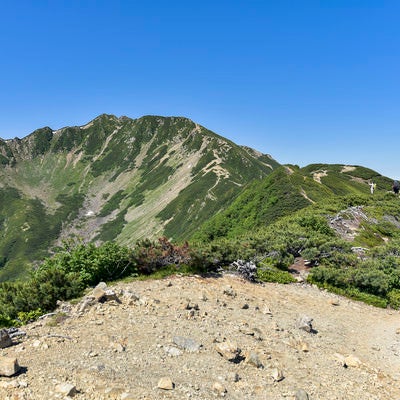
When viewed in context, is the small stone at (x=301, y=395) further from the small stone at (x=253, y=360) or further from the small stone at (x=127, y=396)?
the small stone at (x=127, y=396)

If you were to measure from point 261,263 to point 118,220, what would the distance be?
17453cm

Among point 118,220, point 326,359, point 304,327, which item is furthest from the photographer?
point 118,220

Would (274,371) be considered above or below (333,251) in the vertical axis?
below

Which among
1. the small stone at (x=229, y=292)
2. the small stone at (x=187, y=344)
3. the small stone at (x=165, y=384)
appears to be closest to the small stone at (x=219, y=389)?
the small stone at (x=165, y=384)

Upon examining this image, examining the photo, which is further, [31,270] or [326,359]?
[31,270]

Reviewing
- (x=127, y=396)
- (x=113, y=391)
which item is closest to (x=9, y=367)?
(x=113, y=391)

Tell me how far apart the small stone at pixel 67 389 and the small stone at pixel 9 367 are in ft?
3.72

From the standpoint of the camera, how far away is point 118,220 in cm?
18938

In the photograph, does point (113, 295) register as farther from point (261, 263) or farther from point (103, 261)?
point (261, 263)

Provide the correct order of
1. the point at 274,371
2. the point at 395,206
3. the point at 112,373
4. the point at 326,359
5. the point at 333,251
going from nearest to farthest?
the point at 112,373 → the point at 274,371 → the point at 326,359 → the point at 333,251 → the point at 395,206

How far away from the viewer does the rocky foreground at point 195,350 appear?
8.19m

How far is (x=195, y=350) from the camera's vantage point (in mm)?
10633

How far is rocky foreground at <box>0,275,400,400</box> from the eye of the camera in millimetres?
8188

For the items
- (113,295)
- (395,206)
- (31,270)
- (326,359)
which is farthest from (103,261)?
(395,206)
